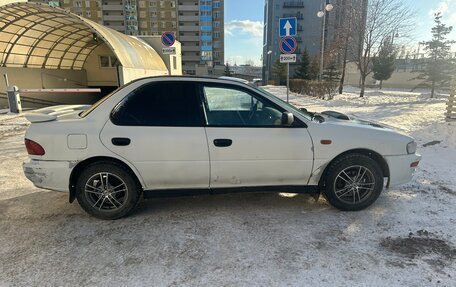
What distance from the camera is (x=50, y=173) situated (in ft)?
11.5

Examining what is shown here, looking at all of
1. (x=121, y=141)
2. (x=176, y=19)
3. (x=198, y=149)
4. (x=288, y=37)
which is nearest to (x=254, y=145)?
(x=198, y=149)

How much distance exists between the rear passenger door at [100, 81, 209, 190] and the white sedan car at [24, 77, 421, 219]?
0.01 m

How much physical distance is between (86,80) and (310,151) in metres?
22.8

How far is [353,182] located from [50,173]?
3.74 meters

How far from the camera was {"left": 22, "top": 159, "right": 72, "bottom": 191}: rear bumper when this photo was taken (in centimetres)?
347

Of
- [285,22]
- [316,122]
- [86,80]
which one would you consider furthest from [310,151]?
[86,80]

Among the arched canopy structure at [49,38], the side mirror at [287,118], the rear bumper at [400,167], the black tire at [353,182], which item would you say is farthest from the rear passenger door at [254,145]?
the arched canopy structure at [49,38]

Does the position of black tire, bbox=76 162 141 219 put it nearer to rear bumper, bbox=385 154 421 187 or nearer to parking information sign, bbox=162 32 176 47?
rear bumper, bbox=385 154 421 187

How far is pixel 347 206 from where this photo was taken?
387cm

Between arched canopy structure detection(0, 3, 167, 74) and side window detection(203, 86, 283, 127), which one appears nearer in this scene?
side window detection(203, 86, 283, 127)

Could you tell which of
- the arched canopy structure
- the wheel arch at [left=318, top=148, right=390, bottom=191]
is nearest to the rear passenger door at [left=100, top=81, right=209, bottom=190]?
the wheel arch at [left=318, top=148, right=390, bottom=191]

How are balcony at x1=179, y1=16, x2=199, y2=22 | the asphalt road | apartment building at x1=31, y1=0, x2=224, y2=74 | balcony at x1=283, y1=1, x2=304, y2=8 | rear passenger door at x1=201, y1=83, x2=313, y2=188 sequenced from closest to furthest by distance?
the asphalt road
rear passenger door at x1=201, y1=83, x2=313, y2=188
apartment building at x1=31, y1=0, x2=224, y2=74
balcony at x1=179, y1=16, x2=199, y2=22
balcony at x1=283, y1=1, x2=304, y2=8

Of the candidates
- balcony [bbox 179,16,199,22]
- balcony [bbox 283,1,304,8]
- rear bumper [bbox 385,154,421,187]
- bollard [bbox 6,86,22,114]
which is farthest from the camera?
balcony [bbox 283,1,304,8]

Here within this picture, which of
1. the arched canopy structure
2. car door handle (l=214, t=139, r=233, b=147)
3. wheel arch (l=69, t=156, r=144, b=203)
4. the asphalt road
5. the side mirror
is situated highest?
the arched canopy structure
